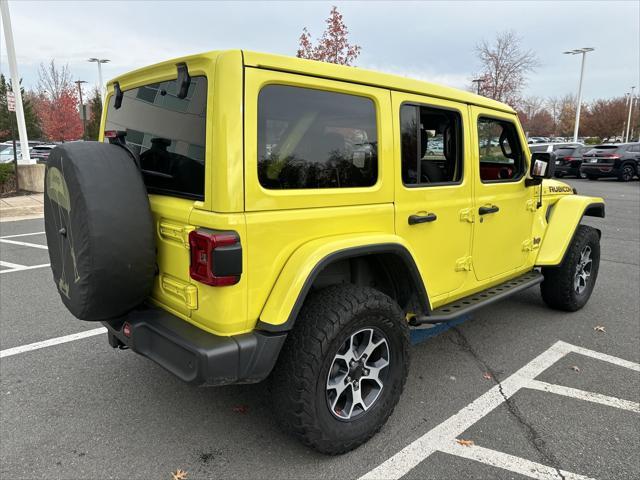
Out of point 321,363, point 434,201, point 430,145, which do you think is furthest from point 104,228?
point 430,145

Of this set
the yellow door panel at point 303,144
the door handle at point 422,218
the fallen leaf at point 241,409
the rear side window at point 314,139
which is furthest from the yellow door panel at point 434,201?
the fallen leaf at point 241,409

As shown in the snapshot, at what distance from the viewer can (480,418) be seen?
9.63 feet

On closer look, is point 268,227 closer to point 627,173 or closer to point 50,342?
point 50,342

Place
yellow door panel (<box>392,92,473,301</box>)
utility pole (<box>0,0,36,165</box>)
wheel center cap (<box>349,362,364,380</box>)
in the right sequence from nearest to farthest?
wheel center cap (<box>349,362,364,380</box>)
yellow door panel (<box>392,92,473,301</box>)
utility pole (<box>0,0,36,165</box>)

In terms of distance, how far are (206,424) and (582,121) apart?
61.7 meters

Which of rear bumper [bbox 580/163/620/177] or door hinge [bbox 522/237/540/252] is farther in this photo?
rear bumper [bbox 580/163/620/177]

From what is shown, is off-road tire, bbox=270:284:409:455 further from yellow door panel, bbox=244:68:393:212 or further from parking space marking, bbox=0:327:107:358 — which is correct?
parking space marking, bbox=0:327:107:358

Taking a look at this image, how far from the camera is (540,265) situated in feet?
13.9

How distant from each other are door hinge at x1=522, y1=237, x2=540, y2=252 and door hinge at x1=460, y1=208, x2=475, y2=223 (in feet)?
3.13

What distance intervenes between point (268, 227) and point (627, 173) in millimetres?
21909

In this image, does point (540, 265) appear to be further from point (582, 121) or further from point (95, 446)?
point (582, 121)

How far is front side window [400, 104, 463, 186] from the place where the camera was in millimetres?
2910

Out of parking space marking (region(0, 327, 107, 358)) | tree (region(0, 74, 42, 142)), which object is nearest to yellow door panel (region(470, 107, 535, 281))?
parking space marking (region(0, 327, 107, 358))

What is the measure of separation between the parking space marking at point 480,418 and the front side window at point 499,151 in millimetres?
1473
